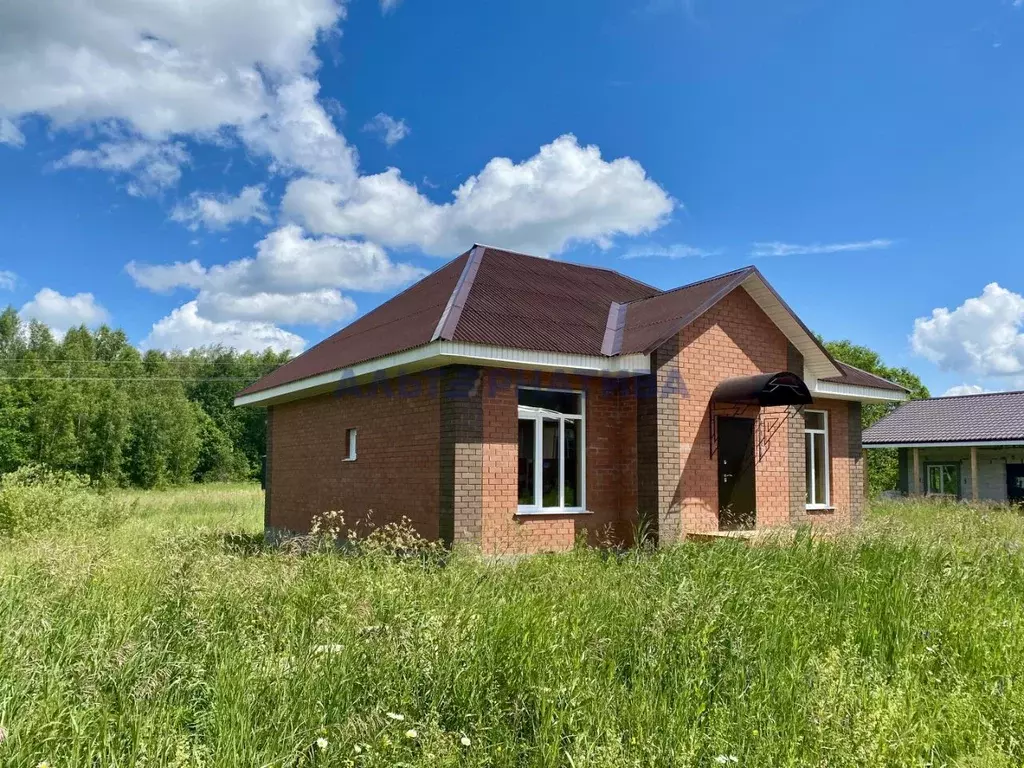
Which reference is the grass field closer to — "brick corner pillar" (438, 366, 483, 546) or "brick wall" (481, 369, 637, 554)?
"brick corner pillar" (438, 366, 483, 546)

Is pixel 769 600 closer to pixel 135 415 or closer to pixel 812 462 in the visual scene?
pixel 812 462

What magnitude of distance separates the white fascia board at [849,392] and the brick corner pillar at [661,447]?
11.8ft

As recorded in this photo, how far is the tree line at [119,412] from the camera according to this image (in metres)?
37.5

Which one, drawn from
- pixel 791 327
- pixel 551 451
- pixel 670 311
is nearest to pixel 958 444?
pixel 791 327

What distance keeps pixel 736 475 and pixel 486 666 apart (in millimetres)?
8072

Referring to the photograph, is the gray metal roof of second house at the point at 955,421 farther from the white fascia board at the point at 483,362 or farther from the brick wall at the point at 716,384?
the white fascia board at the point at 483,362

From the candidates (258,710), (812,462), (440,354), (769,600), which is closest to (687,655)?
(769,600)

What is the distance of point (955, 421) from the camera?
83.5 feet

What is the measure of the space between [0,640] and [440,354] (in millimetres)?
5486

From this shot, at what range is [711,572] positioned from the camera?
678 cm

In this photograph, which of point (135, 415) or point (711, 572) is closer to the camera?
point (711, 572)

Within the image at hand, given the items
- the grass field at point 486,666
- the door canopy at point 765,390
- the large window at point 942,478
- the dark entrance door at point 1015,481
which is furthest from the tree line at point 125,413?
the grass field at point 486,666

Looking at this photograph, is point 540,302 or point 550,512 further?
point 540,302

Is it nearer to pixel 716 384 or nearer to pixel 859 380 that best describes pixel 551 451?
pixel 716 384
